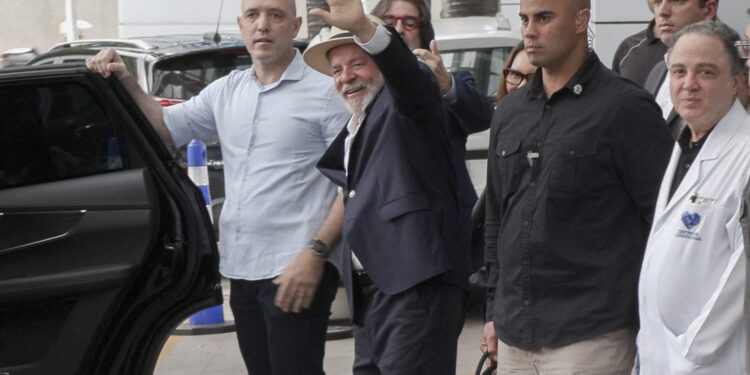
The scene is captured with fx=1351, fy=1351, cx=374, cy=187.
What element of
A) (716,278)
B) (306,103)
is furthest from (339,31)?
(716,278)

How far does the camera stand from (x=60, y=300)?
4359mm

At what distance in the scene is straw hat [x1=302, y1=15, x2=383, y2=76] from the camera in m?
4.20

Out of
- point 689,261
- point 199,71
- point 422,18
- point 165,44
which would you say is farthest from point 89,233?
point 165,44

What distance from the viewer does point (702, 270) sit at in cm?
335

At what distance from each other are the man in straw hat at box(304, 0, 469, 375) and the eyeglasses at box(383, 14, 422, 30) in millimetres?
1249

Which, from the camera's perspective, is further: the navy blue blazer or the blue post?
the blue post

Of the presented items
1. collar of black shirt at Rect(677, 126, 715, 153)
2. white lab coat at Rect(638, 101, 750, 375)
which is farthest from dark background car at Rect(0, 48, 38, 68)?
white lab coat at Rect(638, 101, 750, 375)

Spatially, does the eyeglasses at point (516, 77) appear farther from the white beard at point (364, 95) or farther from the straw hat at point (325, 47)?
the white beard at point (364, 95)

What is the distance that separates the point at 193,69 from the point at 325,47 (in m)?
5.97

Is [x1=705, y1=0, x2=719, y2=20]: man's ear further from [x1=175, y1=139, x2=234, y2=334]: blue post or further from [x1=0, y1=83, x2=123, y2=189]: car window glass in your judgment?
[x1=175, y1=139, x2=234, y2=334]: blue post

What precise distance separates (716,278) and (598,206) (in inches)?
20.4

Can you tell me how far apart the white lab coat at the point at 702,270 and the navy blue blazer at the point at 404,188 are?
704mm

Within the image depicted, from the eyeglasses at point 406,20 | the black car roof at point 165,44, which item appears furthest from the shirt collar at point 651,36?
the black car roof at point 165,44

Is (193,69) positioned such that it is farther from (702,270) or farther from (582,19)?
(702,270)
